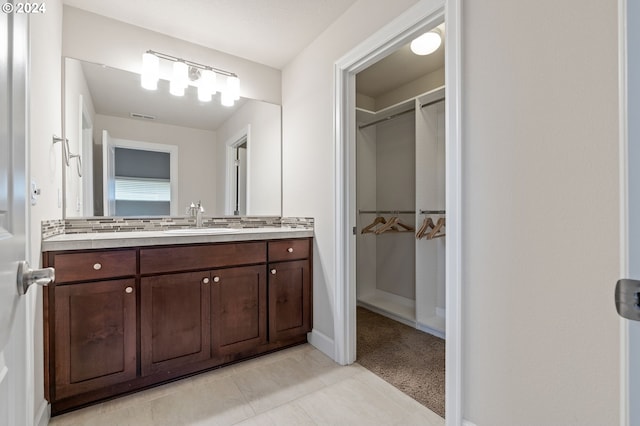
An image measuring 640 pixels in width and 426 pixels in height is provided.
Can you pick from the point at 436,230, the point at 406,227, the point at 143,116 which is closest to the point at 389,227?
the point at 406,227

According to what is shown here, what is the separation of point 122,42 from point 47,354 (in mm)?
2001

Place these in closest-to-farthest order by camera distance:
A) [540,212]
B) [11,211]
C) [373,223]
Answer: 1. [11,211]
2. [540,212]
3. [373,223]

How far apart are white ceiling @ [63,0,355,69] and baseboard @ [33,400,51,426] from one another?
229 cm

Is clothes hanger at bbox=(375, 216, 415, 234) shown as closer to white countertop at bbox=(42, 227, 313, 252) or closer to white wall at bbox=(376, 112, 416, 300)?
white wall at bbox=(376, 112, 416, 300)

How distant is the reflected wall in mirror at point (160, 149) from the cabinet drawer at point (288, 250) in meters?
0.54

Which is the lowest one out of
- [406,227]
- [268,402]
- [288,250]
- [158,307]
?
[268,402]

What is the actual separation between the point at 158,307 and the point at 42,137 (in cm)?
103

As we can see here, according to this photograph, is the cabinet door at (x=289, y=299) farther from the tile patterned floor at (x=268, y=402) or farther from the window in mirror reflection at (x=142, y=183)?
the window in mirror reflection at (x=142, y=183)

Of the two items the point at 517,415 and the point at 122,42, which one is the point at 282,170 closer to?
the point at 122,42

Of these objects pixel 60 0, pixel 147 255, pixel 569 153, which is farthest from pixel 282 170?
pixel 569 153

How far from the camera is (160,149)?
2.35 m

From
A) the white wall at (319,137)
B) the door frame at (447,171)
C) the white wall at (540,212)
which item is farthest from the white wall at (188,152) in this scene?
the white wall at (540,212)

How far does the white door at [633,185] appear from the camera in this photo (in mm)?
426

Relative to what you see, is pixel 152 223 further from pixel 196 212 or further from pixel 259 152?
pixel 259 152
